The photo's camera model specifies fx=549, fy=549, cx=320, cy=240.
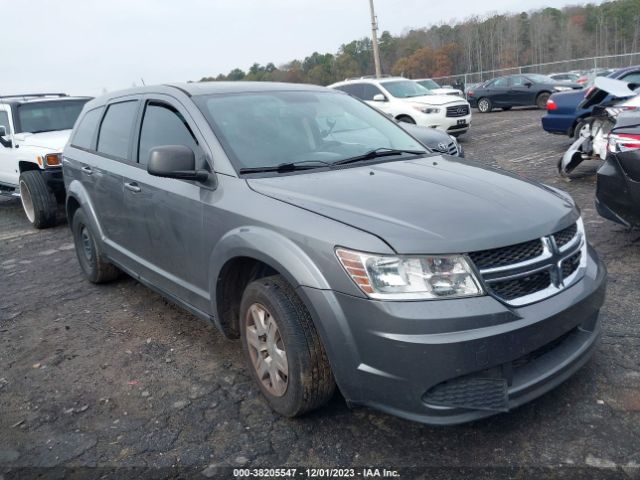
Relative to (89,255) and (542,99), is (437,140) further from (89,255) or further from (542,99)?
(542,99)

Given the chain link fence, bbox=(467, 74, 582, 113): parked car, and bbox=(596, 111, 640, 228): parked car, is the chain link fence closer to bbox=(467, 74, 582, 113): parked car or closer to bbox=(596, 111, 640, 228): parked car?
bbox=(467, 74, 582, 113): parked car

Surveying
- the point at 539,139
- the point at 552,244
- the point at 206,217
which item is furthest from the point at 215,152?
the point at 539,139

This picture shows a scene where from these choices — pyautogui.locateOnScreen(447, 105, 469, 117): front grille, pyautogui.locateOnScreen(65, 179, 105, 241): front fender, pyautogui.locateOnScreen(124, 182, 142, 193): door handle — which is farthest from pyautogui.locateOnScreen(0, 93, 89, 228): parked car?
pyautogui.locateOnScreen(447, 105, 469, 117): front grille

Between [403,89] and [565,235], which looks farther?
[403,89]

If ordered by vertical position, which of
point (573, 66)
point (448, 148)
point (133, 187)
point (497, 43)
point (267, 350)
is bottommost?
point (267, 350)

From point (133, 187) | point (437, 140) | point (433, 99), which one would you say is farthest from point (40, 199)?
point (433, 99)

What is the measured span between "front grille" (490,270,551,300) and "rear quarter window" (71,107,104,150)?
142 inches

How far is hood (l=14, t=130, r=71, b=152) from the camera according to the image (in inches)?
297

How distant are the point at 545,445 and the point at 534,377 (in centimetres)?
34

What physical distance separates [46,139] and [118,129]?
14.2 ft

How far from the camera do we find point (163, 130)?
11.8ft

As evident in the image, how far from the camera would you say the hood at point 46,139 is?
24.7 feet

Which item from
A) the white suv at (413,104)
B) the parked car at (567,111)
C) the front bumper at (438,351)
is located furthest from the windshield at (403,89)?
the front bumper at (438,351)

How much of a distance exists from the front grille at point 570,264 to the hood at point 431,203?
0.16 meters
